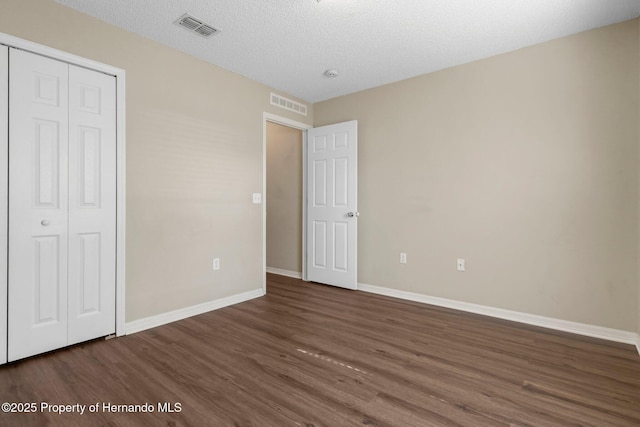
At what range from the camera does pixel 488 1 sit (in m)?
2.33

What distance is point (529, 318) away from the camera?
2.99 m

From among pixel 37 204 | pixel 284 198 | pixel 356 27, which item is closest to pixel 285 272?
pixel 284 198

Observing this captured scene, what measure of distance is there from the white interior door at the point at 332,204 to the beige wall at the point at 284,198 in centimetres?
32

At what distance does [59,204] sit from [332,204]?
9.40 ft

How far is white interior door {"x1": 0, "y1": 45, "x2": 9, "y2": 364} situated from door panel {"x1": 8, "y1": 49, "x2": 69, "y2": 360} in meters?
0.03

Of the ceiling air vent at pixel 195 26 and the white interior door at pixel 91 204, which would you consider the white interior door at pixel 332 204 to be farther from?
the white interior door at pixel 91 204

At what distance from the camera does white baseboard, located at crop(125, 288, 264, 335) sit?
2772mm

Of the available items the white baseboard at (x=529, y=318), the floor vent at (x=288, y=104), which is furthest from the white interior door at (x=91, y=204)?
the white baseboard at (x=529, y=318)

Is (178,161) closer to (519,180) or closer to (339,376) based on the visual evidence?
(339,376)

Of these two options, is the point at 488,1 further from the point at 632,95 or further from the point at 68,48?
the point at 68,48

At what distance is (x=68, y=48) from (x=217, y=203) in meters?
1.72

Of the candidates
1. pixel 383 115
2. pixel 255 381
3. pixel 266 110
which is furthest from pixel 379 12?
pixel 255 381

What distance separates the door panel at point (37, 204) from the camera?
218 cm

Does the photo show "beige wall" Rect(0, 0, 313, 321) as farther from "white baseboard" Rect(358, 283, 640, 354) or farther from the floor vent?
"white baseboard" Rect(358, 283, 640, 354)
